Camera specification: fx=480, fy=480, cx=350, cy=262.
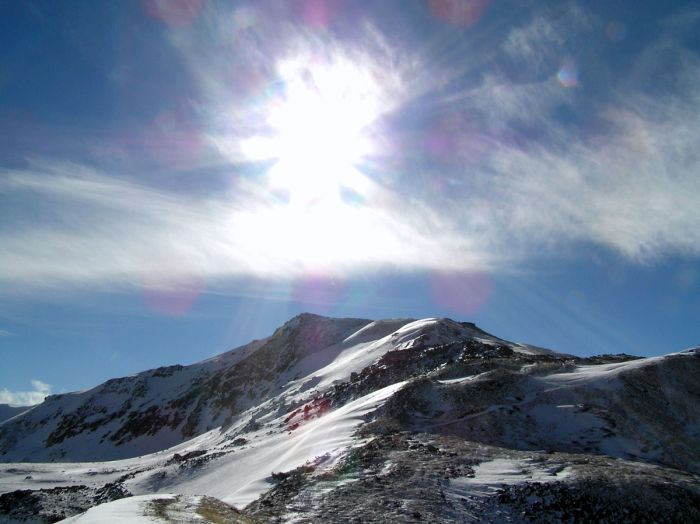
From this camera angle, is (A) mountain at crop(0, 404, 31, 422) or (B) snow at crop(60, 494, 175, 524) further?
(A) mountain at crop(0, 404, 31, 422)

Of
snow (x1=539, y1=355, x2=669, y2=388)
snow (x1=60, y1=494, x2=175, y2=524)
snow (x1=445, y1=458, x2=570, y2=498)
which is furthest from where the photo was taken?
snow (x1=539, y1=355, x2=669, y2=388)

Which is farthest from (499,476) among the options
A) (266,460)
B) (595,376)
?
(266,460)

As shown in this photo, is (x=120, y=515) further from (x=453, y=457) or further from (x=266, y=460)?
(x=266, y=460)

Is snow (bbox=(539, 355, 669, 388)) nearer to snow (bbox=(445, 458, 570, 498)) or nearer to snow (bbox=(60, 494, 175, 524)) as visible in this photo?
snow (bbox=(445, 458, 570, 498))

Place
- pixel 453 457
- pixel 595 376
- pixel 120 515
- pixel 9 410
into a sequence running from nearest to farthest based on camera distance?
pixel 120 515 → pixel 453 457 → pixel 595 376 → pixel 9 410

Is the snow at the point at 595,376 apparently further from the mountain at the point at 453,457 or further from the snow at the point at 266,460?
the snow at the point at 266,460

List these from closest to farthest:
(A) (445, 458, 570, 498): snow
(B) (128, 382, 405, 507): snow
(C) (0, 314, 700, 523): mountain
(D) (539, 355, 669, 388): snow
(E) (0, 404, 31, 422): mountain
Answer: (C) (0, 314, 700, 523): mountain, (A) (445, 458, 570, 498): snow, (B) (128, 382, 405, 507): snow, (D) (539, 355, 669, 388): snow, (E) (0, 404, 31, 422): mountain

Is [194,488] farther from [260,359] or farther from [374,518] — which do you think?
[260,359]

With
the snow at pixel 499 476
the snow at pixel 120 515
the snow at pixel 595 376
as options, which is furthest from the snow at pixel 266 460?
the snow at pixel 595 376

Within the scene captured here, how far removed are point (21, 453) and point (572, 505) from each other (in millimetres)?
128062

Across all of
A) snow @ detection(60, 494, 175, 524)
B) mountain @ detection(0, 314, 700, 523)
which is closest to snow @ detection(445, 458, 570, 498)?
mountain @ detection(0, 314, 700, 523)

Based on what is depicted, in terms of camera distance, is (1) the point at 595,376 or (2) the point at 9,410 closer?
(1) the point at 595,376

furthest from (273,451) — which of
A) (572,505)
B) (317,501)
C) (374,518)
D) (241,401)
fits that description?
(241,401)

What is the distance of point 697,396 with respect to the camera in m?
26.7
